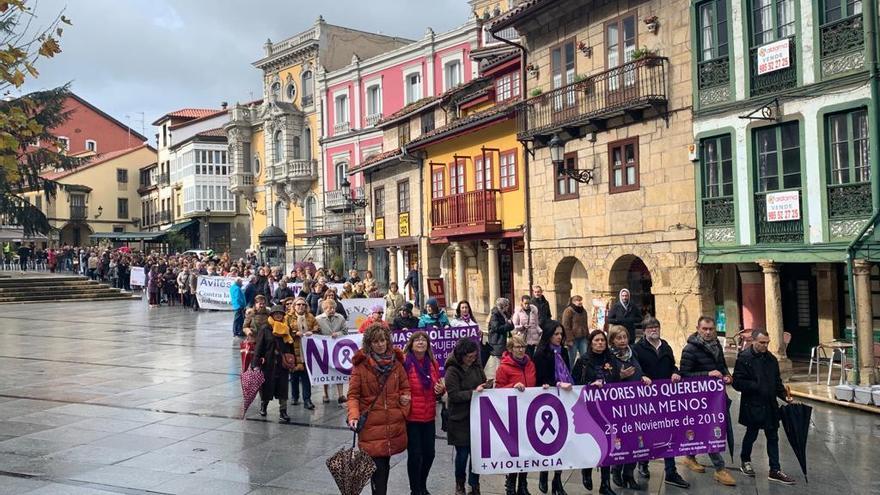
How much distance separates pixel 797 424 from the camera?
8125mm

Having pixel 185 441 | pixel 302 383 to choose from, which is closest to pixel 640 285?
pixel 302 383

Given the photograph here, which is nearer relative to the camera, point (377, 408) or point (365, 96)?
point (377, 408)

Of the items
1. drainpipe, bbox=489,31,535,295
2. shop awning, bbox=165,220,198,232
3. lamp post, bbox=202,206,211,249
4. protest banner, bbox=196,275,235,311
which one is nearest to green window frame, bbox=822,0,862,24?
drainpipe, bbox=489,31,535,295

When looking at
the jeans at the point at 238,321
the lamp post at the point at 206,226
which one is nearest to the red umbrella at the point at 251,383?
the jeans at the point at 238,321

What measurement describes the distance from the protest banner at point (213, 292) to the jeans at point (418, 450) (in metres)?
23.9

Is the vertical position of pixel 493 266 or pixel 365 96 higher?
pixel 365 96

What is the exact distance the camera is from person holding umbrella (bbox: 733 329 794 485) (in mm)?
8164

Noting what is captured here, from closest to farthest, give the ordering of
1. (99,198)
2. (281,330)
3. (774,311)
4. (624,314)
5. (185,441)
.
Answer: (185,441), (281,330), (624,314), (774,311), (99,198)

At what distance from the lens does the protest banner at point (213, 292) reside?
3014 centimetres

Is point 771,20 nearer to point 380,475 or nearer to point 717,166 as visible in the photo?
point 717,166

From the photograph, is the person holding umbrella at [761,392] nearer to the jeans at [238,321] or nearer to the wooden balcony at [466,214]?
the jeans at [238,321]

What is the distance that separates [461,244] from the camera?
28.8m

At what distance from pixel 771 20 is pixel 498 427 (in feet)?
39.8

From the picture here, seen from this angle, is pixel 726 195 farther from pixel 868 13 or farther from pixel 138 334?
pixel 138 334
